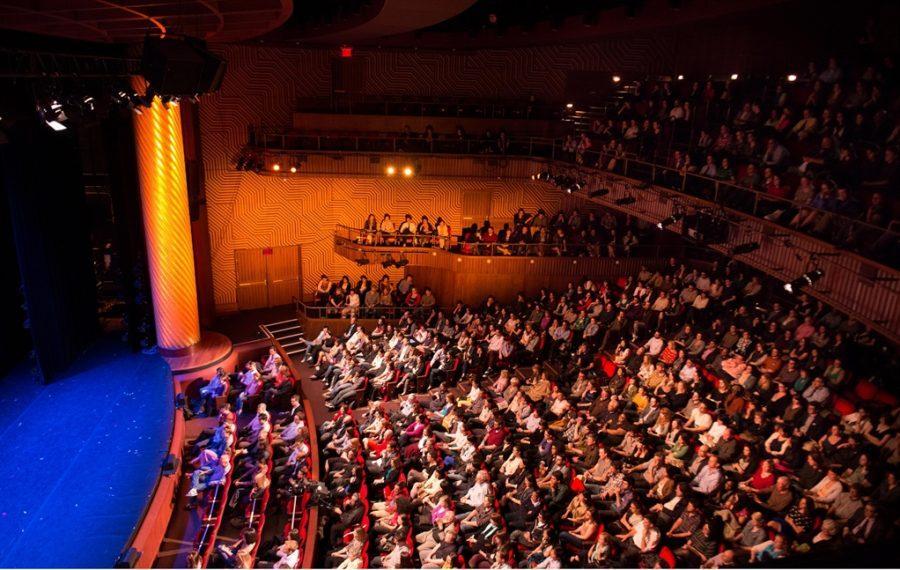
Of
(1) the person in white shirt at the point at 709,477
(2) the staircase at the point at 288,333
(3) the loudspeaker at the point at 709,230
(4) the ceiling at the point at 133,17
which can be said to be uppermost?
(4) the ceiling at the point at 133,17

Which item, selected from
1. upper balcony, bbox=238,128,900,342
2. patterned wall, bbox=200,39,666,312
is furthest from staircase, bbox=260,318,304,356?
upper balcony, bbox=238,128,900,342

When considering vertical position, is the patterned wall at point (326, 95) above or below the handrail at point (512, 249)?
above

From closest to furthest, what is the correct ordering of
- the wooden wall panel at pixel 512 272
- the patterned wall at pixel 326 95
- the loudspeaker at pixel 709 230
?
1. the loudspeaker at pixel 709 230
2. the wooden wall panel at pixel 512 272
3. the patterned wall at pixel 326 95

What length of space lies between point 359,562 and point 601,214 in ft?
35.3

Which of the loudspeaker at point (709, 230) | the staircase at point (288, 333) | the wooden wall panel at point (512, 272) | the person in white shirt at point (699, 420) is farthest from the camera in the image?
the wooden wall panel at point (512, 272)

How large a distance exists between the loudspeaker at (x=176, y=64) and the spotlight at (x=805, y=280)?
697cm

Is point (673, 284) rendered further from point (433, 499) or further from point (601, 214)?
point (433, 499)

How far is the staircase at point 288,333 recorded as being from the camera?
13.7 m

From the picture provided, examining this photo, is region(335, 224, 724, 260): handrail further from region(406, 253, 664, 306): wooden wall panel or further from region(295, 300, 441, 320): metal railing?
region(295, 300, 441, 320): metal railing

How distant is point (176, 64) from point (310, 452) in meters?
5.39

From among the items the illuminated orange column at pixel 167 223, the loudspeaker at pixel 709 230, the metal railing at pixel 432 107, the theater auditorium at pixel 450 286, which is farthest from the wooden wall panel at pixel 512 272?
the illuminated orange column at pixel 167 223

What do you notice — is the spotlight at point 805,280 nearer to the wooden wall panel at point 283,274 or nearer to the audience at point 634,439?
the audience at point 634,439

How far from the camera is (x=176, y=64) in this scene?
253 inches

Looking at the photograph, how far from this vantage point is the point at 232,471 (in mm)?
8992
